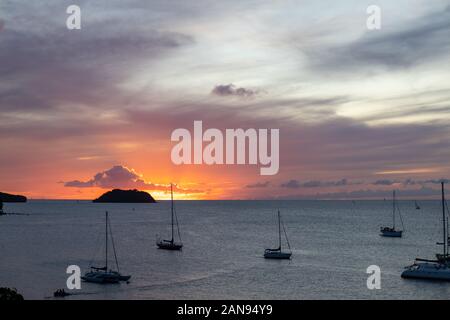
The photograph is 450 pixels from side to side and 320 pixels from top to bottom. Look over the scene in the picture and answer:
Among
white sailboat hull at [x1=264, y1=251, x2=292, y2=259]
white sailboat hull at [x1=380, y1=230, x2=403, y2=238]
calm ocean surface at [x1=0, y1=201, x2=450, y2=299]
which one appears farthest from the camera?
white sailboat hull at [x1=380, y1=230, x2=403, y2=238]

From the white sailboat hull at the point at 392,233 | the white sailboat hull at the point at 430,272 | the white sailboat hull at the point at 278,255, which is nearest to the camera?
the white sailboat hull at the point at 430,272

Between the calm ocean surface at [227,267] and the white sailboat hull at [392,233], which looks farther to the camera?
the white sailboat hull at [392,233]

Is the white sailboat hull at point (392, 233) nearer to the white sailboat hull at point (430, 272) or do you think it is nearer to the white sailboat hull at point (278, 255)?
the white sailboat hull at point (278, 255)

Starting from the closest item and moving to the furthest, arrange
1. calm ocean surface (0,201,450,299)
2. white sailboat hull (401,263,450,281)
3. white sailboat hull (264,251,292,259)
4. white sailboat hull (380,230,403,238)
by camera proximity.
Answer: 1. calm ocean surface (0,201,450,299)
2. white sailboat hull (401,263,450,281)
3. white sailboat hull (264,251,292,259)
4. white sailboat hull (380,230,403,238)

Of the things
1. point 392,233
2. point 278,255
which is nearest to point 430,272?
point 278,255

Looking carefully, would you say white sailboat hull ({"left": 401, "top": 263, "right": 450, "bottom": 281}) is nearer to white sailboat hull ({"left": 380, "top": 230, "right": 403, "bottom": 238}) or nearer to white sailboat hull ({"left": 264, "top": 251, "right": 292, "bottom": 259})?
white sailboat hull ({"left": 264, "top": 251, "right": 292, "bottom": 259})

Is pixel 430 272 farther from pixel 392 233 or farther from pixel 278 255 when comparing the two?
pixel 392 233

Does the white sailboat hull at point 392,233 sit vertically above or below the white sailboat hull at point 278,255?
above

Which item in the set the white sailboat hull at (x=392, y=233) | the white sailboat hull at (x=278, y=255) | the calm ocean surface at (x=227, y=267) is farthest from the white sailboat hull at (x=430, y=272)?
the white sailboat hull at (x=392, y=233)

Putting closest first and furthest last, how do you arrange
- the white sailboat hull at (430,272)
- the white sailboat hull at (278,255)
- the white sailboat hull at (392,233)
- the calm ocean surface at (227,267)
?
1. the calm ocean surface at (227,267)
2. the white sailboat hull at (430,272)
3. the white sailboat hull at (278,255)
4. the white sailboat hull at (392,233)

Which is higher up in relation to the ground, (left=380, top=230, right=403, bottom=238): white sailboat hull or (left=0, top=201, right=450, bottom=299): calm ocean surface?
(left=380, top=230, right=403, bottom=238): white sailboat hull

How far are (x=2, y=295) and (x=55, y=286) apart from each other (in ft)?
118

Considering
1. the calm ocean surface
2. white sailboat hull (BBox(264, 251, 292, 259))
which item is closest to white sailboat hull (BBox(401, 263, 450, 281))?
the calm ocean surface
